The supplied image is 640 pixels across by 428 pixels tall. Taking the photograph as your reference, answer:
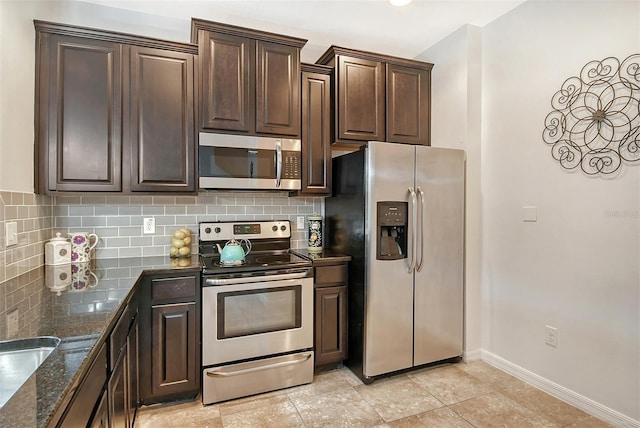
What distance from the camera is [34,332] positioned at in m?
1.04

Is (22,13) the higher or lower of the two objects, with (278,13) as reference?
lower

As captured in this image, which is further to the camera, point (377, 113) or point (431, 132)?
point (431, 132)

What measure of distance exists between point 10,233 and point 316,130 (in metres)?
1.95

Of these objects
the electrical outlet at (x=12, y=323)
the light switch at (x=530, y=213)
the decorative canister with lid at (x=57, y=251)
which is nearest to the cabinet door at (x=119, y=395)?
the electrical outlet at (x=12, y=323)

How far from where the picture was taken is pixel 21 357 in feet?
3.19

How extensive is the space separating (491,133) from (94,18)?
3056 mm

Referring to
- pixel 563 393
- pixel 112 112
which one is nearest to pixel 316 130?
pixel 112 112

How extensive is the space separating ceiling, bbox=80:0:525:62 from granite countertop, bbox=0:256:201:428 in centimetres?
181

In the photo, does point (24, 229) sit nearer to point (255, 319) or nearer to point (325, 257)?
point (255, 319)

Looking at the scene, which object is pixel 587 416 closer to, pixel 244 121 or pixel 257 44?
pixel 244 121

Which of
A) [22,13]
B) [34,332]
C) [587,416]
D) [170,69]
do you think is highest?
[22,13]

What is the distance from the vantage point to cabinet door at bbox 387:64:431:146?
286 centimetres

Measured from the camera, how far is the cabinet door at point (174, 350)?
2.04 metres

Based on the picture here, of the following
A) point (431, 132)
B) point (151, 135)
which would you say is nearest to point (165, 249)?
point (151, 135)
